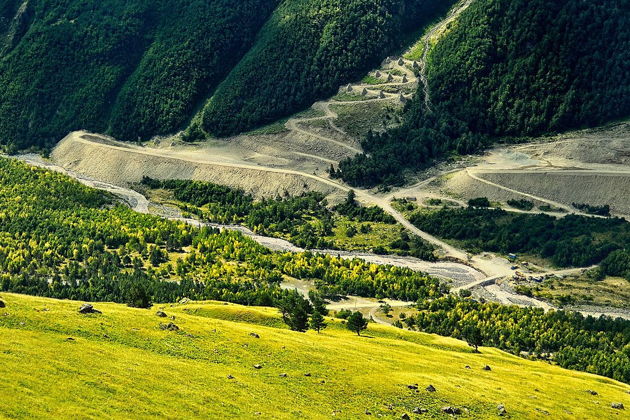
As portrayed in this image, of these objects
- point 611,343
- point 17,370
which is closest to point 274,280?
point 611,343

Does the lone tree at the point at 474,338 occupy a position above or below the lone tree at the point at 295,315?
below

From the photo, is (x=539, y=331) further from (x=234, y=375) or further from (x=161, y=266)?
(x=161, y=266)

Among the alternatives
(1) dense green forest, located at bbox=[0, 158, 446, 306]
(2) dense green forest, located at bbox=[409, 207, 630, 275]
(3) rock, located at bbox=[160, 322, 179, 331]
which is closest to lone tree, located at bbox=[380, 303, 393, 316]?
(1) dense green forest, located at bbox=[0, 158, 446, 306]

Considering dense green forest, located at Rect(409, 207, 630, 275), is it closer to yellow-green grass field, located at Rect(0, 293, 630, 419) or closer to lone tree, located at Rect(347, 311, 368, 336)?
yellow-green grass field, located at Rect(0, 293, 630, 419)

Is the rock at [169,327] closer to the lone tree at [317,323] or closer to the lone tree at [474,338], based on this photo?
the lone tree at [317,323]

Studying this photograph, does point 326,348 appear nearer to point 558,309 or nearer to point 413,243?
point 558,309

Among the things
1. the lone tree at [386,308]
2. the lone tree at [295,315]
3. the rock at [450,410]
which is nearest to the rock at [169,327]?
the lone tree at [295,315]

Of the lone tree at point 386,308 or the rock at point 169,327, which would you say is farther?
the lone tree at point 386,308
